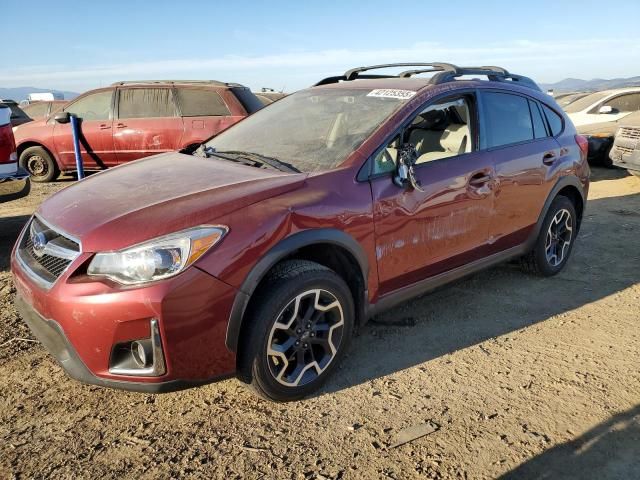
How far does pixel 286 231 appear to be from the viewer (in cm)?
259

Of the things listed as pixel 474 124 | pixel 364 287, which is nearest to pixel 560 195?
pixel 474 124

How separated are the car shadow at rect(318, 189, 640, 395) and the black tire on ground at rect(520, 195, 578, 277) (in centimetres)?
12

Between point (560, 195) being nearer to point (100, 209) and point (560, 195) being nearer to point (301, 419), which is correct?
point (301, 419)

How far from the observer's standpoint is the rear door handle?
4.20 metres

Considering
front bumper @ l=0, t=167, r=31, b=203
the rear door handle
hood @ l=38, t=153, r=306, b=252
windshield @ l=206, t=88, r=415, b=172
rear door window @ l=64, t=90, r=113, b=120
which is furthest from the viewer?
rear door window @ l=64, t=90, r=113, b=120

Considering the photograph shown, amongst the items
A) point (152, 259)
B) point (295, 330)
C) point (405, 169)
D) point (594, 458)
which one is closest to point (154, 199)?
point (152, 259)

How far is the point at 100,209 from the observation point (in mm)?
2580

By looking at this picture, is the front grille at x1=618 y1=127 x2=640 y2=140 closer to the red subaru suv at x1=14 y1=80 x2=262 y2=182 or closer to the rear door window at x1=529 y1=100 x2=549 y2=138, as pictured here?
the rear door window at x1=529 y1=100 x2=549 y2=138

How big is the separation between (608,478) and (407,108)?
2248mm

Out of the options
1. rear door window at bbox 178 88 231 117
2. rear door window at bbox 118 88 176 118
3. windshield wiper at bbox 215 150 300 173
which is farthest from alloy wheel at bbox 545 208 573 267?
rear door window at bbox 118 88 176 118

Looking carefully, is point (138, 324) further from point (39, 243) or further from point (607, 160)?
point (607, 160)

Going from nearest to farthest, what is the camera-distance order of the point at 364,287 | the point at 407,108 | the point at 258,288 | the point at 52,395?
1. the point at 258,288
2. the point at 52,395
3. the point at 364,287
4. the point at 407,108

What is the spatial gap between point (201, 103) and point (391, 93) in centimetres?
568

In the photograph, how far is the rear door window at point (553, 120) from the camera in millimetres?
4434
